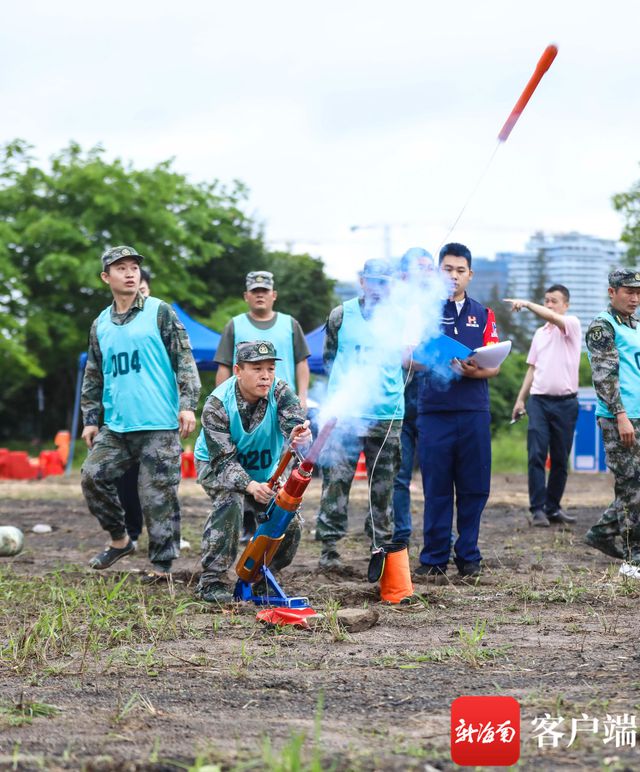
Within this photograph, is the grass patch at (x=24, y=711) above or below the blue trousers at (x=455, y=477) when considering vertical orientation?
below

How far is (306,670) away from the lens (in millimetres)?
4973

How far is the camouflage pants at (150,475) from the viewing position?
25.9ft

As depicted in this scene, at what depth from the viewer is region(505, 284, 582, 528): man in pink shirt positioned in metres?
11.6

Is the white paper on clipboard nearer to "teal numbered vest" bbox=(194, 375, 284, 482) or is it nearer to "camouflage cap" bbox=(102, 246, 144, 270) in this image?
"teal numbered vest" bbox=(194, 375, 284, 482)

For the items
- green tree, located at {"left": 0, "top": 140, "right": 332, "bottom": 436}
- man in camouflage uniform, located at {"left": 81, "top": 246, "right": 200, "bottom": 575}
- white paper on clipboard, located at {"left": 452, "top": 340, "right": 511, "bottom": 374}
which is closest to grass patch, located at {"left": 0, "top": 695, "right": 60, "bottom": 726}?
man in camouflage uniform, located at {"left": 81, "top": 246, "right": 200, "bottom": 575}

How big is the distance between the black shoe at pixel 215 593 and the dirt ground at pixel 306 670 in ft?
0.42

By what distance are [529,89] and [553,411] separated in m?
5.57

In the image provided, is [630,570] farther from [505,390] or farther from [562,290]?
[505,390]

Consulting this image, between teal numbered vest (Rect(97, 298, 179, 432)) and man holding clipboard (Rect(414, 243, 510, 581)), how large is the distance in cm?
168

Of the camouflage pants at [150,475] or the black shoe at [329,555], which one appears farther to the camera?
the black shoe at [329,555]

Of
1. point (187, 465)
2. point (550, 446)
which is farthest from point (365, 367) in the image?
point (187, 465)

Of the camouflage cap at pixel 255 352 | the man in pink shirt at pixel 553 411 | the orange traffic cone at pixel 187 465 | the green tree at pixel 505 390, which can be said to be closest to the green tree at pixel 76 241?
the green tree at pixel 505 390

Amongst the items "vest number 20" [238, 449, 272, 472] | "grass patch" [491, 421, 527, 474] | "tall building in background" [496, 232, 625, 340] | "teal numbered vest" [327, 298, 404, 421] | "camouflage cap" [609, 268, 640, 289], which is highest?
"tall building in background" [496, 232, 625, 340]

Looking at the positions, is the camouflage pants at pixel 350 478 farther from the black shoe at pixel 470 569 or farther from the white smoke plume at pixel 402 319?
the black shoe at pixel 470 569
